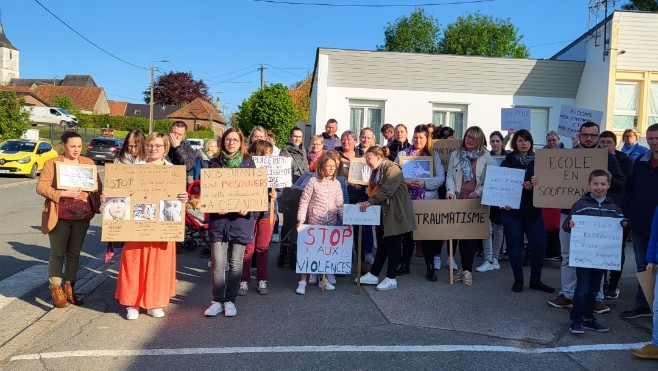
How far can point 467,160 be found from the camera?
7789mm

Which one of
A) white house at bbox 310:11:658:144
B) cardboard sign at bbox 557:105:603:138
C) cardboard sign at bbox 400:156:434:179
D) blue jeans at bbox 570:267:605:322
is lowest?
blue jeans at bbox 570:267:605:322

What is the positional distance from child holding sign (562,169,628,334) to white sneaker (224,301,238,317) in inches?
136

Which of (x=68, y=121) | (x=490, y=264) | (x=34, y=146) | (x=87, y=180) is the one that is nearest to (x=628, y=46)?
(x=490, y=264)

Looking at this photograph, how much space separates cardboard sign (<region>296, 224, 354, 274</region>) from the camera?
23.6 ft

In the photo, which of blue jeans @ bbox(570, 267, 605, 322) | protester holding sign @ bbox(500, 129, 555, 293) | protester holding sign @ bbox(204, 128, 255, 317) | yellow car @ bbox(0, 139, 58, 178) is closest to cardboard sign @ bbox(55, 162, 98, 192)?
protester holding sign @ bbox(204, 128, 255, 317)

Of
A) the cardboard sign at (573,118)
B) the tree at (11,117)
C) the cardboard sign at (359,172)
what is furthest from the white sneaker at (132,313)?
the tree at (11,117)

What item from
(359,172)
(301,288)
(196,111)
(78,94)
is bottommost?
(301,288)

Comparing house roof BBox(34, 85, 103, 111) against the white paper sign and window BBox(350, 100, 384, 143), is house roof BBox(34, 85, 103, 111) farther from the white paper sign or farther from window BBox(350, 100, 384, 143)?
the white paper sign

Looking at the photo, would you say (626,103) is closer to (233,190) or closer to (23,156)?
(233,190)

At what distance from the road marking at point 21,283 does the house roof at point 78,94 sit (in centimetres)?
9472

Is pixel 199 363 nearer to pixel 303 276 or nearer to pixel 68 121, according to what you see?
pixel 303 276

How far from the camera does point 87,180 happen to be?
20.4 feet

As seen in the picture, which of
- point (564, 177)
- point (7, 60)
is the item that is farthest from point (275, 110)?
point (7, 60)

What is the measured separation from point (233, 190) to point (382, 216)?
214cm
